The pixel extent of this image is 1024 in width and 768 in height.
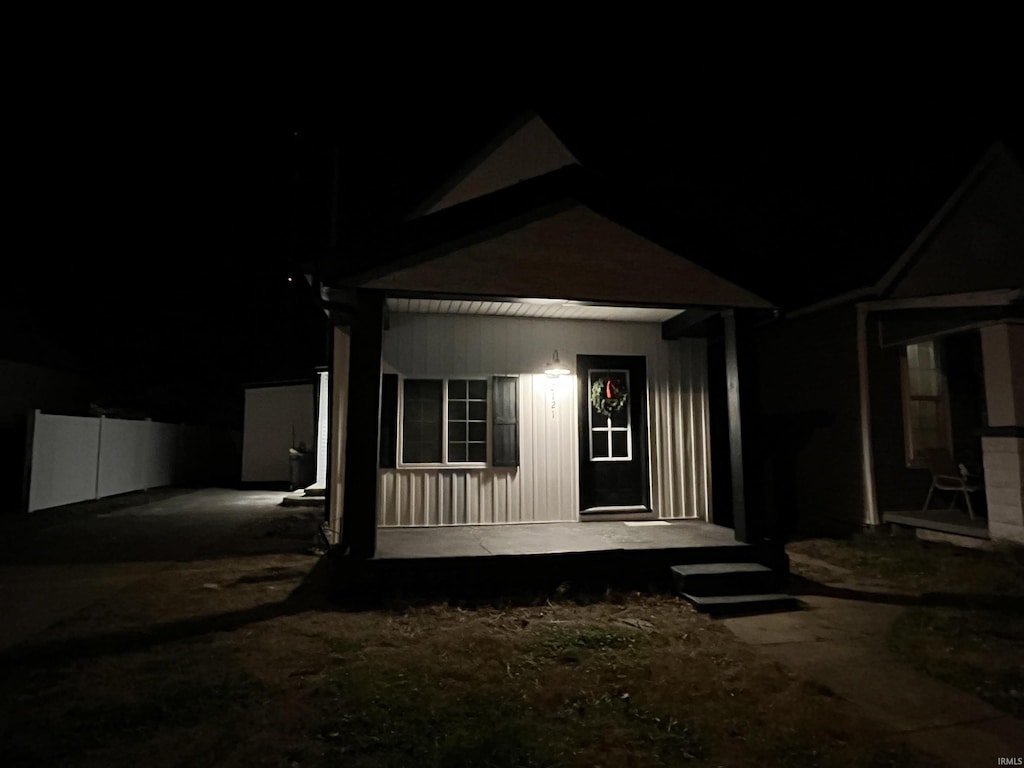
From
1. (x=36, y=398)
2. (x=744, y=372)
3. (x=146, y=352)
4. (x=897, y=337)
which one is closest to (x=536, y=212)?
(x=744, y=372)

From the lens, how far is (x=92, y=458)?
12.3 m

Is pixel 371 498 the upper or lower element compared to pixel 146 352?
lower

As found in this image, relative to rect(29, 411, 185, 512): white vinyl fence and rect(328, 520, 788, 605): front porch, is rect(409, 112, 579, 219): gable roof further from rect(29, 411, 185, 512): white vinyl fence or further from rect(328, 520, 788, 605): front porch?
rect(29, 411, 185, 512): white vinyl fence

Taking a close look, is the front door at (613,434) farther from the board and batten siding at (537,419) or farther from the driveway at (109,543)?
the driveway at (109,543)

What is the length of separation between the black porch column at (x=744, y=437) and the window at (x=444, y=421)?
300cm

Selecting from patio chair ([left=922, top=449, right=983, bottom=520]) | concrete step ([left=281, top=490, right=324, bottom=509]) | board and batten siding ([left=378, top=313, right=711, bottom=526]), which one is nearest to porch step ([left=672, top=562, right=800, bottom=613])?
board and batten siding ([left=378, top=313, right=711, bottom=526])

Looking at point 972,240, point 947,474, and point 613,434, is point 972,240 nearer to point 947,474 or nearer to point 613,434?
point 947,474

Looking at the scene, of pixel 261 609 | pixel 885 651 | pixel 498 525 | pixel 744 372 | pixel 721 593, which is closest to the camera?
pixel 885 651

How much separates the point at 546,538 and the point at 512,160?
560 centimetres

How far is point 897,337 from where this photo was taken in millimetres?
8234

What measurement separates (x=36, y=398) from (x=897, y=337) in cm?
2340

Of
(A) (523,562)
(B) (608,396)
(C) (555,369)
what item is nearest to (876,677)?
(A) (523,562)

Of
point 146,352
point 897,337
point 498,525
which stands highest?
point 146,352

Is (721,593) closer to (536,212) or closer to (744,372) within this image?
(744,372)
